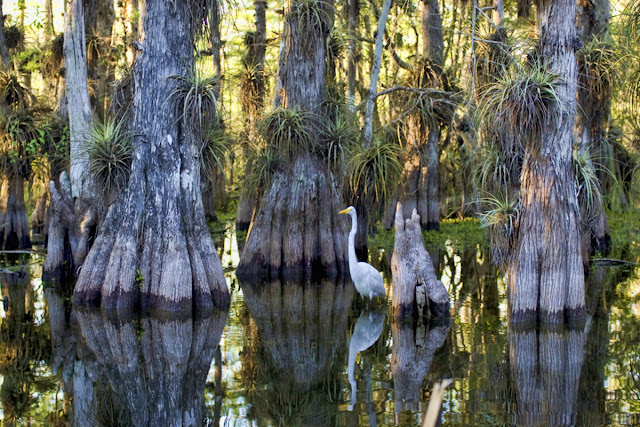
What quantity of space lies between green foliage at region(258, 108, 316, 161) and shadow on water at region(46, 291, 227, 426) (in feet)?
13.3

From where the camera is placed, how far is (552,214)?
1027 centimetres

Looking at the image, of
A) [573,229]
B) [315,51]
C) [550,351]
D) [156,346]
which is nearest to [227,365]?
[156,346]

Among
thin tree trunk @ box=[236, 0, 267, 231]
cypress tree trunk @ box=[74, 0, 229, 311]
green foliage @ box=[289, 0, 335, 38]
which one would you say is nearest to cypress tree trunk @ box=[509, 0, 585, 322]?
cypress tree trunk @ box=[74, 0, 229, 311]

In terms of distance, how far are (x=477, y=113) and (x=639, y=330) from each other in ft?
11.4

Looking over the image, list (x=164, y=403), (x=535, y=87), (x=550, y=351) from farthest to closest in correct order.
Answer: (x=535, y=87) → (x=550, y=351) → (x=164, y=403)

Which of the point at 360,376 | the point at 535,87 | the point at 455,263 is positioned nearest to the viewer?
the point at 360,376

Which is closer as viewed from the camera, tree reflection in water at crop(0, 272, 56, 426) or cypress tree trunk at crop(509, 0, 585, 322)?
tree reflection in water at crop(0, 272, 56, 426)

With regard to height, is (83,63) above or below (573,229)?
above

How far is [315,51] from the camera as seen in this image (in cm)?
1522

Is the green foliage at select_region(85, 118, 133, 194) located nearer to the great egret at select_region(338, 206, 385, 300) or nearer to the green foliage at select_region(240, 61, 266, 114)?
the great egret at select_region(338, 206, 385, 300)

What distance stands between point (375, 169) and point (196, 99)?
536 cm

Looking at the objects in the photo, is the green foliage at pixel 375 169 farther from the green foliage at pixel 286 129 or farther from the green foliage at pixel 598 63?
the green foliage at pixel 598 63

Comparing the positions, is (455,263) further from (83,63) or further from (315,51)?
(83,63)

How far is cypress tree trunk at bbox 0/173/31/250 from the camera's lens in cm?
1852
